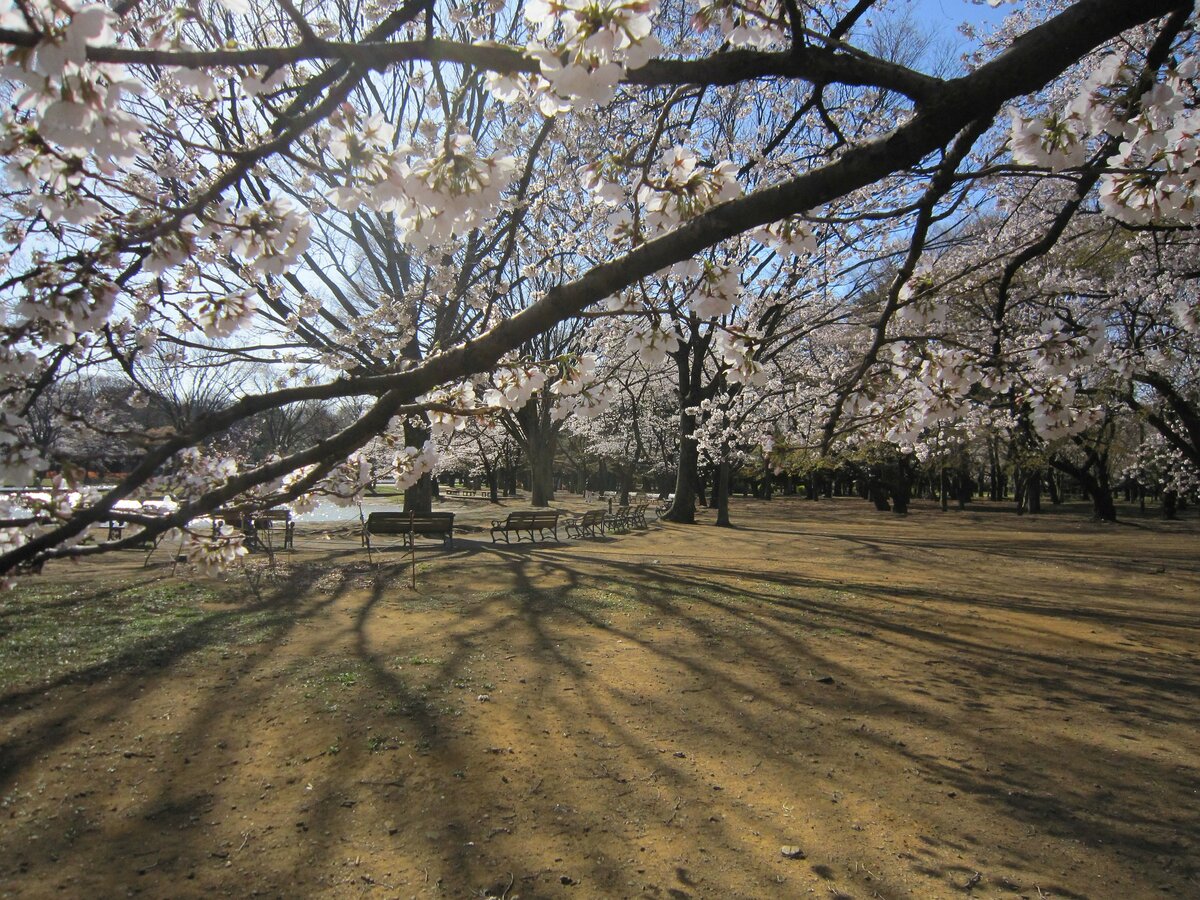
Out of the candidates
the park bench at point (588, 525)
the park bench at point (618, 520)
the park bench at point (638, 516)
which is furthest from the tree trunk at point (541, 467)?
the park bench at point (588, 525)

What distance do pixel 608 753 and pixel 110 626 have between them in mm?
5841

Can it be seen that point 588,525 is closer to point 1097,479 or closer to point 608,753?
point 608,753

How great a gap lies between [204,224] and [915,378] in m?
4.46

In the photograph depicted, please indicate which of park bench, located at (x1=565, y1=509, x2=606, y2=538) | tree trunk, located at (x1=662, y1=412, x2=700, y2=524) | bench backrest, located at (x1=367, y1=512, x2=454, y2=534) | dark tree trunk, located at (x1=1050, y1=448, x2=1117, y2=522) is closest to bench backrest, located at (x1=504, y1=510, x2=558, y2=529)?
park bench, located at (x1=565, y1=509, x2=606, y2=538)

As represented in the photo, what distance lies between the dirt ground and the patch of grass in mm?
78

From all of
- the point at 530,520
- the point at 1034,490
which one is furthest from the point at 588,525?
the point at 1034,490

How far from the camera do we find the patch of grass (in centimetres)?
596

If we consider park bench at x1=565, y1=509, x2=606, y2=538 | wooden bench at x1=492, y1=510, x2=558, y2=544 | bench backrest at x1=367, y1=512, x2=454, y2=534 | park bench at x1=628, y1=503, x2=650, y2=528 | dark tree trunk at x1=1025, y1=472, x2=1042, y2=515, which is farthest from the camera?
dark tree trunk at x1=1025, y1=472, x2=1042, y2=515

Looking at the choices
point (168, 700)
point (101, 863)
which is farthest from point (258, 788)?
point (168, 700)

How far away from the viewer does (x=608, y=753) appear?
445cm

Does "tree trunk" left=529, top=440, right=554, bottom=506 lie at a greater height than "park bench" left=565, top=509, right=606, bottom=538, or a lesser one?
greater

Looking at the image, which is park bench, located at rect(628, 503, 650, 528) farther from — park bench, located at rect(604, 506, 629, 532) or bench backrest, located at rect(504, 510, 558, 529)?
bench backrest, located at rect(504, 510, 558, 529)

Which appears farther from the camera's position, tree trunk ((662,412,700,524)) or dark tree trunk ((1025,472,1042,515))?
dark tree trunk ((1025,472,1042,515))

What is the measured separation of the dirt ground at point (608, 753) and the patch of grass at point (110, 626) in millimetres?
78
